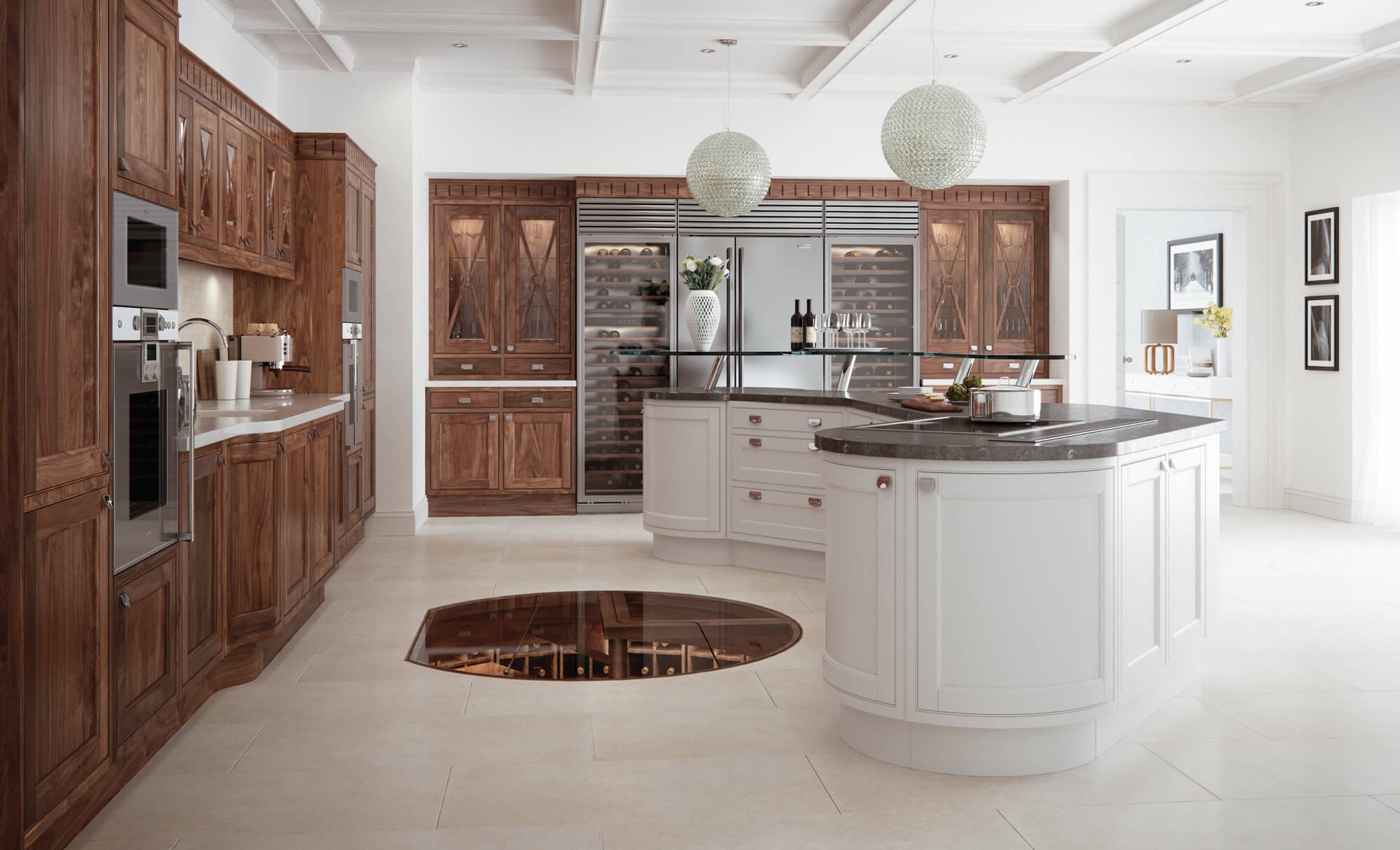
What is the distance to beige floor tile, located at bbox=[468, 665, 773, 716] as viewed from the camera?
3.48 metres

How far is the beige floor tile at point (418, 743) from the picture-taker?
3.01m

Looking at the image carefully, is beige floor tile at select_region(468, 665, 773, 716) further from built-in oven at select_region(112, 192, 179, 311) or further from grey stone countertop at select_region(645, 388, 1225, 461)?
built-in oven at select_region(112, 192, 179, 311)

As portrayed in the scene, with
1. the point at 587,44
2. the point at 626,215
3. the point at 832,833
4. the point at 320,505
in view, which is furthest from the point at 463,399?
the point at 832,833

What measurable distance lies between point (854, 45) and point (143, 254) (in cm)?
444

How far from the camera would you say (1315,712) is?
343 centimetres

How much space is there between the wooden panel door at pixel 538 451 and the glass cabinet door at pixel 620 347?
126mm

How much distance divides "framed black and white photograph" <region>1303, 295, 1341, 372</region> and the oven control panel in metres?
7.36

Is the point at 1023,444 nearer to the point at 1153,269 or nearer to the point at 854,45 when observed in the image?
the point at 854,45

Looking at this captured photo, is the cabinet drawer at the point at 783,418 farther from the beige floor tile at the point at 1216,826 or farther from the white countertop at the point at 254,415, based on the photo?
the beige floor tile at the point at 1216,826

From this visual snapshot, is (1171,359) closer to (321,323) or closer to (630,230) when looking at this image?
(630,230)

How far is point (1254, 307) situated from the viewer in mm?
7980

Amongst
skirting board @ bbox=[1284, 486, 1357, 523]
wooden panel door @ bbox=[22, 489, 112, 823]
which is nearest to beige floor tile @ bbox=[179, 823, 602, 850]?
wooden panel door @ bbox=[22, 489, 112, 823]

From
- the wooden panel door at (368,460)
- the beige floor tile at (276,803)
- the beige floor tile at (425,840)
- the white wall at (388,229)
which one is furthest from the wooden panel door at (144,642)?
the white wall at (388,229)

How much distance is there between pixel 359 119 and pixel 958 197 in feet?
14.3
